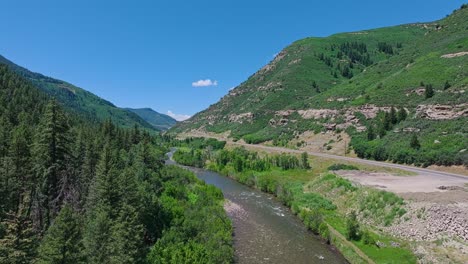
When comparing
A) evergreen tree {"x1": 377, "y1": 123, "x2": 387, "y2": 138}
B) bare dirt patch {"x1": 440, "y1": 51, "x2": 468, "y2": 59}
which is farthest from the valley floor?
bare dirt patch {"x1": 440, "y1": 51, "x2": 468, "y2": 59}

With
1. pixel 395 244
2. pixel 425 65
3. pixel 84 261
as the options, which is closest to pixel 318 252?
pixel 395 244

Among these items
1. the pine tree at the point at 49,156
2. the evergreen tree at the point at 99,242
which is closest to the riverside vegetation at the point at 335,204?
the evergreen tree at the point at 99,242

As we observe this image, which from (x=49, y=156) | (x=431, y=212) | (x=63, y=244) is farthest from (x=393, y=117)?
(x=63, y=244)

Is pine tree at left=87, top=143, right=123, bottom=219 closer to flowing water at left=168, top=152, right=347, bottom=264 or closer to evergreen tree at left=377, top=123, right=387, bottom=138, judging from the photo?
flowing water at left=168, top=152, right=347, bottom=264

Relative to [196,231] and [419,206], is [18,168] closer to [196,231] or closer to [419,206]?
[196,231]

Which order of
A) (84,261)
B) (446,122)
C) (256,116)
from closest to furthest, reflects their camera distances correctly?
1. (84,261)
2. (446,122)
3. (256,116)

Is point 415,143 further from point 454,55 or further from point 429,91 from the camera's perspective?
point 454,55
